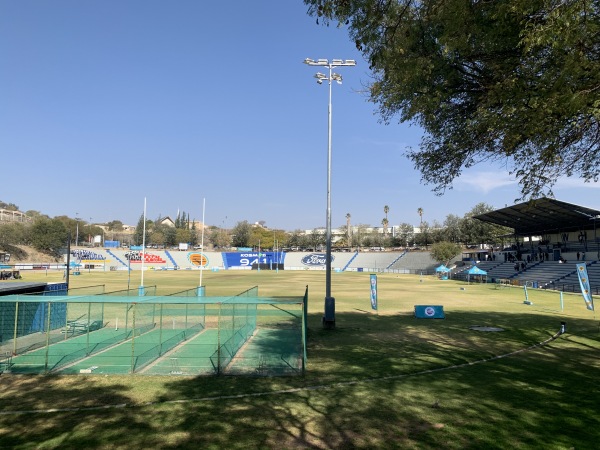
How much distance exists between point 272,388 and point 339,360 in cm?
356

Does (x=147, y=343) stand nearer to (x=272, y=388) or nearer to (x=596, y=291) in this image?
(x=272, y=388)

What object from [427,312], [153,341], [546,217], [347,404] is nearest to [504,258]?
[546,217]

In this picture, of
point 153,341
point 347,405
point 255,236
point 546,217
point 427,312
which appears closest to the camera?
point 347,405

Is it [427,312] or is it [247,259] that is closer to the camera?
[427,312]

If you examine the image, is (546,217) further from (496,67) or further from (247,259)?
(247,259)

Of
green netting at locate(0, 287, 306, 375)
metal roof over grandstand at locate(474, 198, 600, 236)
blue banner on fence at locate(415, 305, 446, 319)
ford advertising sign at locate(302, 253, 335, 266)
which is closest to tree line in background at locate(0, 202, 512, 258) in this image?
metal roof over grandstand at locate(474, 198, 600, 236)

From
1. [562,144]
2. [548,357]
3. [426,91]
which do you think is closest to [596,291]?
[548,357]

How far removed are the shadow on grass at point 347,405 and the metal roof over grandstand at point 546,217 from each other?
38.2 metres

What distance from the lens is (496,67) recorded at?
929 centimetres

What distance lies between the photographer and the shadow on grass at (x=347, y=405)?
287 inches

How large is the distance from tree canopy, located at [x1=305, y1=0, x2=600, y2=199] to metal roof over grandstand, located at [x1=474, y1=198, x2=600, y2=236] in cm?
3846

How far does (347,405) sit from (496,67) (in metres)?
8.24

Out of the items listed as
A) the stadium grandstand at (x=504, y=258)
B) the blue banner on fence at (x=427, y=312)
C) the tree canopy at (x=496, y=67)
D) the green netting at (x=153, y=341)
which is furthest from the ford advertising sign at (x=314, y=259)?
the tree canopy at (x=496, y=67)

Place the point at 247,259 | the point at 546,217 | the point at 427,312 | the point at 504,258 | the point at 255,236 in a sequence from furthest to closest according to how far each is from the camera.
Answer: the point at 255,236, the point at 247,259, the point at 504,258, the point at 546,217, the point at 427,312
